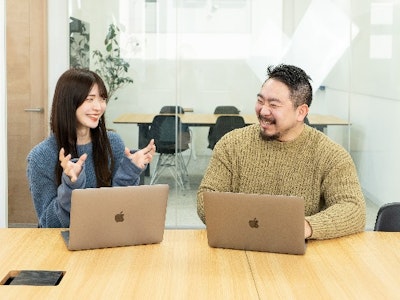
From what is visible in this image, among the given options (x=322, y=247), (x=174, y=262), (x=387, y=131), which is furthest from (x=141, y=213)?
(x=387, y=131)

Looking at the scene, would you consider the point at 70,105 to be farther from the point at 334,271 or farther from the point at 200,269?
the point at 334,271

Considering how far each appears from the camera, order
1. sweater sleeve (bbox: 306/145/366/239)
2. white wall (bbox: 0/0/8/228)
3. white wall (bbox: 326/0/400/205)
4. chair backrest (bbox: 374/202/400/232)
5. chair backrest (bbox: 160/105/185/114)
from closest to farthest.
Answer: sweater sleeve (bbox: 306/145/366/239) → chair backrest (bbox: 374/202/400/232) → white wall (bbox: 0/0/8/228) → white wall (bbox: 326/0/400/205) → chair backrest (bbox: 160/105/185/114)

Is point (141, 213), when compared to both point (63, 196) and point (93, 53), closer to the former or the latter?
point (63, 196)

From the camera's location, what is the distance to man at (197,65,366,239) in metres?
2.94

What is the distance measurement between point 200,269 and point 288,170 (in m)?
0.86

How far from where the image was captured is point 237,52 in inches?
223

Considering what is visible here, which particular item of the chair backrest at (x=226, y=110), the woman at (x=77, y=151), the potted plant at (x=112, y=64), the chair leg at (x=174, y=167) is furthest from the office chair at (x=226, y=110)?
the woman at (x=77, y=151)

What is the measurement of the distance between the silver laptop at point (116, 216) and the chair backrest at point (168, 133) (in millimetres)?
3220

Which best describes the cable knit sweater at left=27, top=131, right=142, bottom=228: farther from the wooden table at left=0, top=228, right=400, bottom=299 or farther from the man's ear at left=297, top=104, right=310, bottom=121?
the man's ear at left=297, top=104, right=310, bottom=121

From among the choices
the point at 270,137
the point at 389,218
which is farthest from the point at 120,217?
the point at 389,218

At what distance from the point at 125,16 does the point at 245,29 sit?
95cm

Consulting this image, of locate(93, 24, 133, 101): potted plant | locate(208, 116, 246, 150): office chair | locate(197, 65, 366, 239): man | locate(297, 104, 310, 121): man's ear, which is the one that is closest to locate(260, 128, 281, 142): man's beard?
locate(197, 65, 366, 239): man

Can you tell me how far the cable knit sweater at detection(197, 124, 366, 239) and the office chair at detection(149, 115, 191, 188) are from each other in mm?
2634

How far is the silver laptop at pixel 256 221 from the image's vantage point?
91.9 inches
